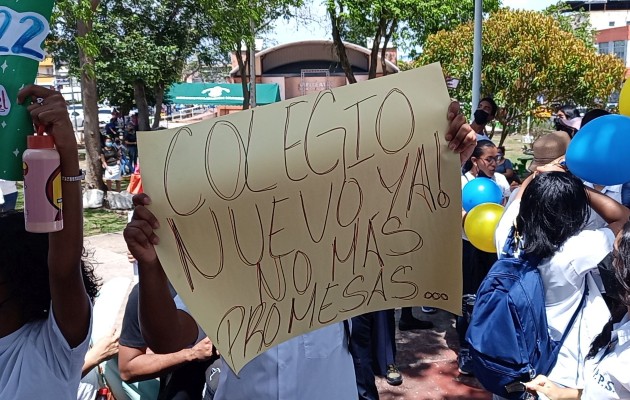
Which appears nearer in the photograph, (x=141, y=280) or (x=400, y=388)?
(x=141, y=280)

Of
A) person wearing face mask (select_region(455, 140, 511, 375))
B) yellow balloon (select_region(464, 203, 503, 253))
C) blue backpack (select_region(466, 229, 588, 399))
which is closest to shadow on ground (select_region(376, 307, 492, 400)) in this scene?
person wearing face mask (select_region(455, 140, 511, 375))

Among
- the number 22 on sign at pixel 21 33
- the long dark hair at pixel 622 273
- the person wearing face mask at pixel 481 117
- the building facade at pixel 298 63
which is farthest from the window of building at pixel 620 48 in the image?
the number 22 on sign at pixel 21 33

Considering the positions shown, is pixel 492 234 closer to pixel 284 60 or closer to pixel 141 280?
Answer: pixel 141 280

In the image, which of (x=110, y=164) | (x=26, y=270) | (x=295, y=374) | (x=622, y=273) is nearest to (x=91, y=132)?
(x=110, y=164)

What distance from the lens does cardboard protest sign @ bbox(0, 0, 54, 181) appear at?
1.44 meters

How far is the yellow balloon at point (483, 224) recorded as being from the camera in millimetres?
3217

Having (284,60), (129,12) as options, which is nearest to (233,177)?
(129,12)

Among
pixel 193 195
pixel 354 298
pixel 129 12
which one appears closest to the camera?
pixel 193 195

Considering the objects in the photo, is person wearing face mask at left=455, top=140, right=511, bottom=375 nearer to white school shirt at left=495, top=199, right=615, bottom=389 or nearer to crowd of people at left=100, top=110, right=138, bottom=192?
white school shirt at left=495, top=199, right=615, bottom=389

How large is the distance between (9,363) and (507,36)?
8051 millimetres

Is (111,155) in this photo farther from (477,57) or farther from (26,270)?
(26,270)

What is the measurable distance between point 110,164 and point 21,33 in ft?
36.3

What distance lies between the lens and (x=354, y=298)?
153 cm

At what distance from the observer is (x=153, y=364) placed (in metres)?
2.02
